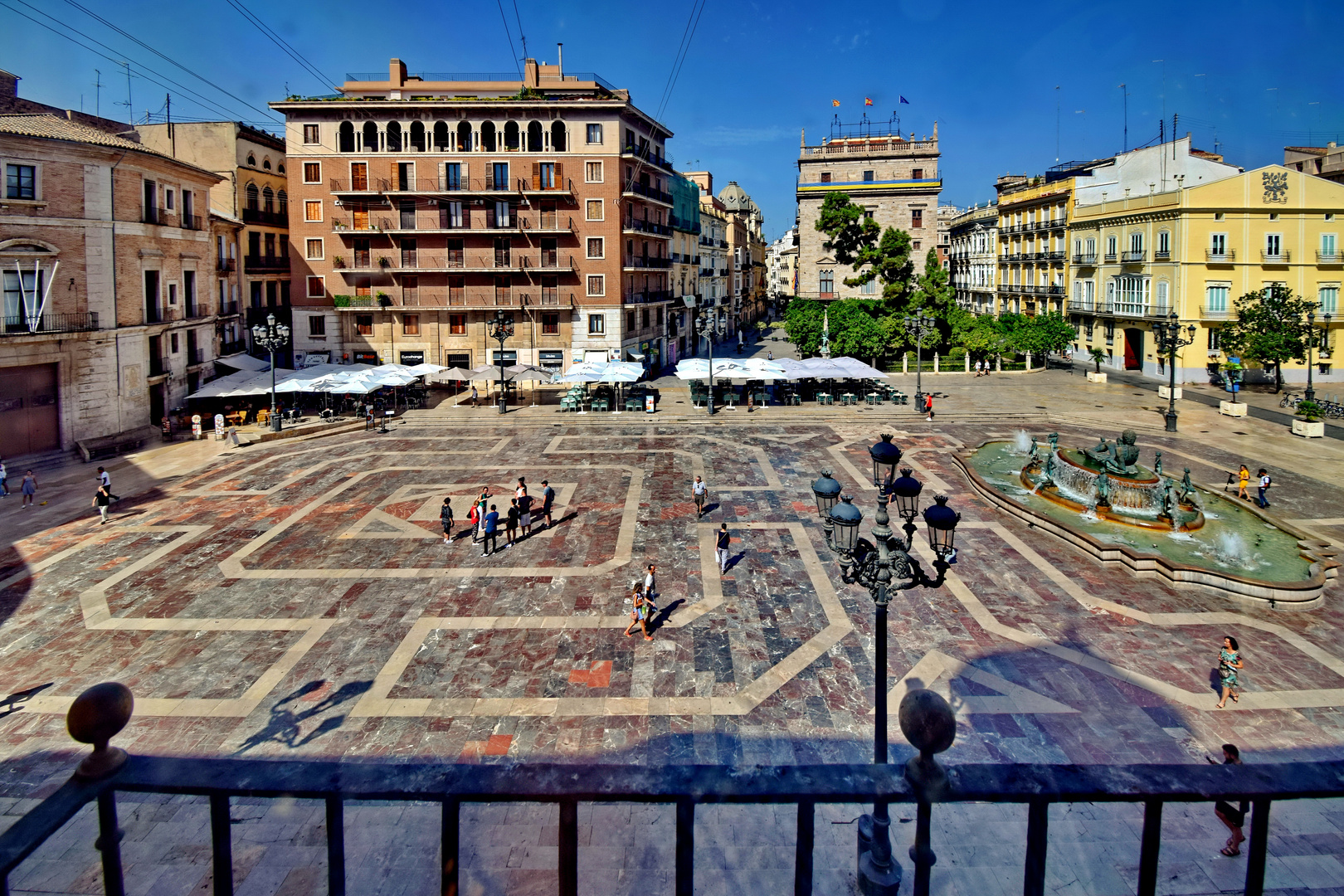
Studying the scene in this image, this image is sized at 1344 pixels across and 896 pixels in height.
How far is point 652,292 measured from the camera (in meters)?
53.7

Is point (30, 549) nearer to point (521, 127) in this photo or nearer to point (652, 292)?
point (521, 127)

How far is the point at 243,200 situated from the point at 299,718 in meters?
47.1

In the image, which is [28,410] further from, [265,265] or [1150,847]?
[1150,847]

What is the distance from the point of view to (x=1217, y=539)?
19.7m

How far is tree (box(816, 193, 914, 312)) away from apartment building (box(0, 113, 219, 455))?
39918 millimetres

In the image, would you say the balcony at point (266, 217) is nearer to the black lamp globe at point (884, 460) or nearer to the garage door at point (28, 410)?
the garage door at point (28, 410)

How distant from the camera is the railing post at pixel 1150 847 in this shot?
240 cm

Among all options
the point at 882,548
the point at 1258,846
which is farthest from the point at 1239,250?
the point at 1258,846

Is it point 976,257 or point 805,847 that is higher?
point 976,257

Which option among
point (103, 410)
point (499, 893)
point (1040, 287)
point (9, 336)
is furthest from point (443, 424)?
point (1040, 287)

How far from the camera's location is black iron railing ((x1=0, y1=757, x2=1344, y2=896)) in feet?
7.52

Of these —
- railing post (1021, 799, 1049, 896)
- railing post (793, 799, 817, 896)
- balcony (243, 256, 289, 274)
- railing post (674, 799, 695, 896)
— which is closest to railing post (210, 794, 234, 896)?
railing post (674, 799, 695, 896)

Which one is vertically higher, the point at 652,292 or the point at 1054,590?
the point at 652,292

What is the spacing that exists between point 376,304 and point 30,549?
96.2 ft
